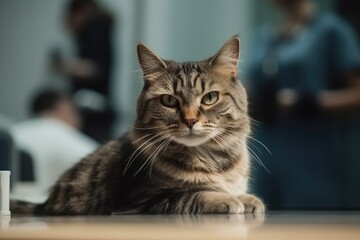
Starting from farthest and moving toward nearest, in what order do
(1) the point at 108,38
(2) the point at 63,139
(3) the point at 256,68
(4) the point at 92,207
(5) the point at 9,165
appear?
(1) the point at 108,38
(2) the point at 63,139
(3) the point at 256,68
(5) the point at 9,165
(4) the point at 92,207

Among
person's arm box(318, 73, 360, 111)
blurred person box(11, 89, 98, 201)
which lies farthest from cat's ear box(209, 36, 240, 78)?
person's arm box(318, 73, 360, 111)

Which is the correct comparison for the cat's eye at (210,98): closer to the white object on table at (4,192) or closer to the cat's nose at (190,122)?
the cat's nose at (190,122)

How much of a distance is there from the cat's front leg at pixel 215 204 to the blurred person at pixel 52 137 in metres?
1.57

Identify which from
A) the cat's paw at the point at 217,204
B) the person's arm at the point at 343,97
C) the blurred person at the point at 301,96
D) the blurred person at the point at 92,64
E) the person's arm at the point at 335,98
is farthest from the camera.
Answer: the blurred person at the point at 92,64

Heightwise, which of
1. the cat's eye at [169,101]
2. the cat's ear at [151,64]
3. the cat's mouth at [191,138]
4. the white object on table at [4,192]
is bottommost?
the white object on table at [4,192]

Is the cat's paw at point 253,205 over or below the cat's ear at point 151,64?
below

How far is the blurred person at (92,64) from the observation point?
4.06 meters

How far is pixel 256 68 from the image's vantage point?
282cm

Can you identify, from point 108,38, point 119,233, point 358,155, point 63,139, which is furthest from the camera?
point 108,38

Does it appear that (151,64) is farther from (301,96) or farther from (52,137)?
(52,137)

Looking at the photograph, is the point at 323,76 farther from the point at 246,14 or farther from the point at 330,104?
the point at 246,14

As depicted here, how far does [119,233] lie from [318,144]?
2307 mm

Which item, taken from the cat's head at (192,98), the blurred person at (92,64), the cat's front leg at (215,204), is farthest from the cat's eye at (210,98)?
the blurred person at (92,64)

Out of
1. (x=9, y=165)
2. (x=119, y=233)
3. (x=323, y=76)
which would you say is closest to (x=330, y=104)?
(x=323, y=76)
